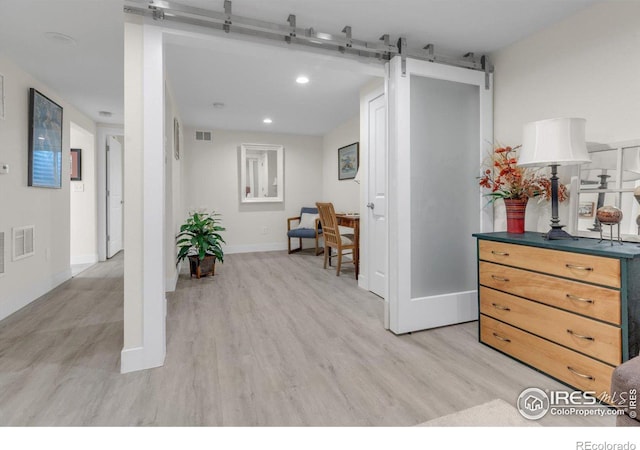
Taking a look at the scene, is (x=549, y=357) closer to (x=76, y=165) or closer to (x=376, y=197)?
(x=376, y=197)

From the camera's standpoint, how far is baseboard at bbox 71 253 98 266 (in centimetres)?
501

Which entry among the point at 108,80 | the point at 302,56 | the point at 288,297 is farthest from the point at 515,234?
the point at 108,80

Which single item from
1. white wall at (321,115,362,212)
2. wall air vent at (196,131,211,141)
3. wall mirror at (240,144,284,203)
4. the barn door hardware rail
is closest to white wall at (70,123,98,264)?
wall air vent at (196,131,211,141)

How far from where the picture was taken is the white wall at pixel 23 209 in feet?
9.23

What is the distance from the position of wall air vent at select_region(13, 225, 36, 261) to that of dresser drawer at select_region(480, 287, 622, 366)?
3962mm

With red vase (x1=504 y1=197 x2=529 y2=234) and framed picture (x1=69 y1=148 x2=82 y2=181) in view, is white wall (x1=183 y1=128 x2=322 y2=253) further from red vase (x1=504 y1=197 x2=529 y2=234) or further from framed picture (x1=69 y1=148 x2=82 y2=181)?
red vase (x1=504 y1=197 x2=529 y2=234)

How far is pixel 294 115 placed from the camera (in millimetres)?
4832

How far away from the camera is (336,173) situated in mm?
5770

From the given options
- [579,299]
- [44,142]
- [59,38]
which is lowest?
[579,299]

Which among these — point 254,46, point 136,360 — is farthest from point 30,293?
point 254,46

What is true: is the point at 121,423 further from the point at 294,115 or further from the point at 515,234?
the point at 294,115

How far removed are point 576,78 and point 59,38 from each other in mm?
3662

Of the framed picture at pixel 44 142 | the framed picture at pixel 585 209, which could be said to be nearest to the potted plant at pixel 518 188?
the framed picture at pixel 585 209
